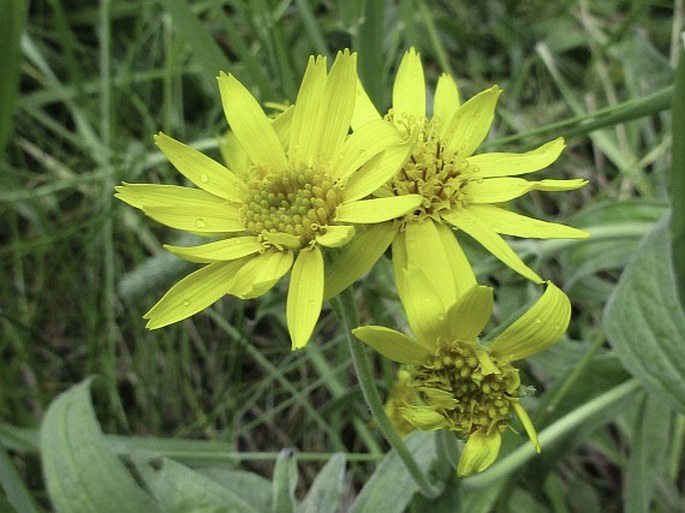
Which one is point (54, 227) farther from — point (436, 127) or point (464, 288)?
point (464, 288)

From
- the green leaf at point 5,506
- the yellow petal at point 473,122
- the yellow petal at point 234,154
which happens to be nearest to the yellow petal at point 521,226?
the yellow petal at point 473,122

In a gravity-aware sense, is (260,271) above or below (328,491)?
above

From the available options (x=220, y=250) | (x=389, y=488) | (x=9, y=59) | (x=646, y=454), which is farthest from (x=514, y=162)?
(x=9, y=59)

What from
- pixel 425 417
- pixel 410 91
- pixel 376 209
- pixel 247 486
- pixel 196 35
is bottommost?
pixel 247 486

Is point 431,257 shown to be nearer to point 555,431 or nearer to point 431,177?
point 431,177

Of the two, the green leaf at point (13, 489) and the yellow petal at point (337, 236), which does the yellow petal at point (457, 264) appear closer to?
the yellow petal at point (337, 236)

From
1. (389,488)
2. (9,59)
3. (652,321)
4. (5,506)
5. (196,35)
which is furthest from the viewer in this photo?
(9,59)

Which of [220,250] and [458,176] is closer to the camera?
[220,250]
